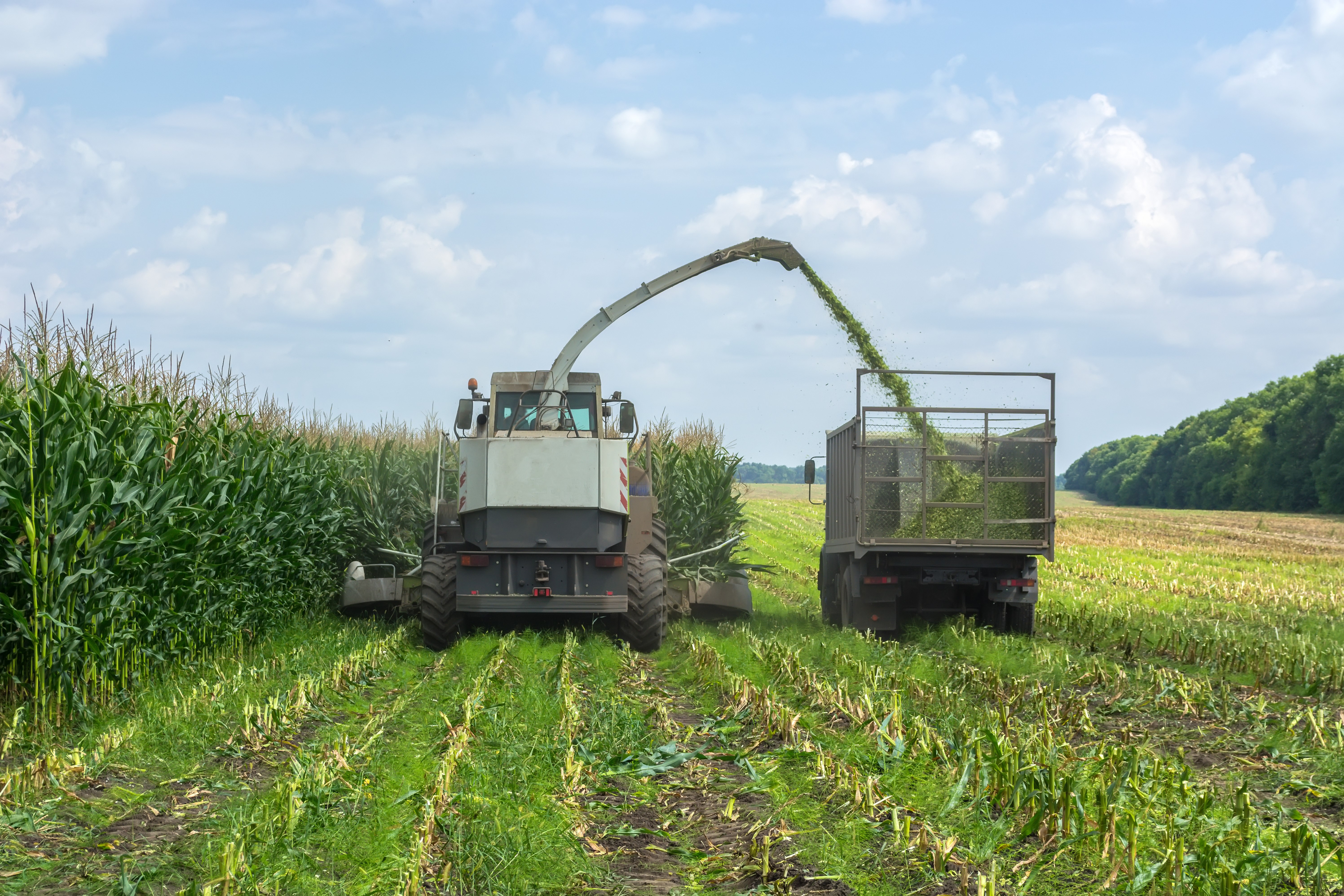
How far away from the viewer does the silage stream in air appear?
45.1 ft

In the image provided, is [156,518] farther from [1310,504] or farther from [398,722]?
[1310,504]

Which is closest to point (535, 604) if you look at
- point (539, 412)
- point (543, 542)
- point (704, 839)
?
point (543, 542)

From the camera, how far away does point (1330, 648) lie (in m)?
11.5

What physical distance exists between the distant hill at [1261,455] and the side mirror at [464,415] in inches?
2550

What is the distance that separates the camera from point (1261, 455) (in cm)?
7756

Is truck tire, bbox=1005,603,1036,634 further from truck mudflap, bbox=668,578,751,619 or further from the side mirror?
the side mirror

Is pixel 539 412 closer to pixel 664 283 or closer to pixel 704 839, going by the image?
pixel 664 283

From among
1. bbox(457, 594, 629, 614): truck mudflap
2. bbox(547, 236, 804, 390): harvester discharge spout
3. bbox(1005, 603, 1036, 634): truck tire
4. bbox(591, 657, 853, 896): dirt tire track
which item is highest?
bbox(547, 236, 804, 390): harvester discharge spout

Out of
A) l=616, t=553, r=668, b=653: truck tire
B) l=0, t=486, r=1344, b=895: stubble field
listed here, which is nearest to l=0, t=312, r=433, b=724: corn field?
l=0, t=486, r=1344, b=895: stubble field

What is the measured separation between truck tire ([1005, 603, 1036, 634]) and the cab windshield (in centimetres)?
558

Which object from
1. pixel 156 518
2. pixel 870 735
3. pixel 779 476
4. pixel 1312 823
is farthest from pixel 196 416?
pixel 779 476

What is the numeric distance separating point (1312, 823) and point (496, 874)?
13.1ft

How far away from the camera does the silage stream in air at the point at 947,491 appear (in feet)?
45.1

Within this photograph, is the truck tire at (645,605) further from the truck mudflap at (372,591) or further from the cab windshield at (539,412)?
the truck mudflap at (372,591)
